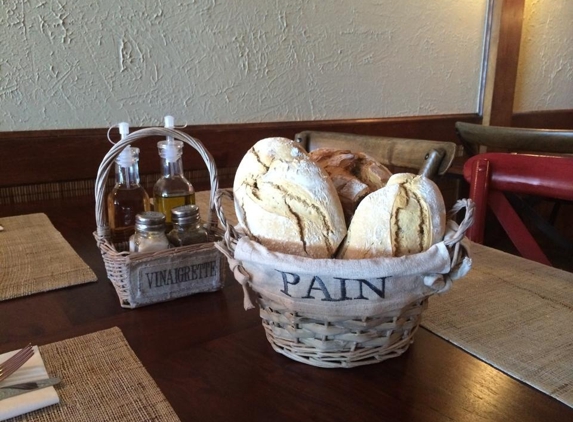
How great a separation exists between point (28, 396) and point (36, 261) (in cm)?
44

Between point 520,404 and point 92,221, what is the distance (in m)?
0.95

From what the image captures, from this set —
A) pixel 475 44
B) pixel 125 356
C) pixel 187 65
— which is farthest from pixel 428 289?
pixel 475 44

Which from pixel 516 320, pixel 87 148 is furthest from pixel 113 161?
pixel 87 148

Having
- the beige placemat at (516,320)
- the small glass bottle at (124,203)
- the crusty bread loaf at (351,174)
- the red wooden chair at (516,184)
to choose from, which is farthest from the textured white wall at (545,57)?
the small glass bottle at (124,203)

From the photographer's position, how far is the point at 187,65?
160 cm

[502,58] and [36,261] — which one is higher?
[502,58]

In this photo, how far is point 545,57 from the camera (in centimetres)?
278

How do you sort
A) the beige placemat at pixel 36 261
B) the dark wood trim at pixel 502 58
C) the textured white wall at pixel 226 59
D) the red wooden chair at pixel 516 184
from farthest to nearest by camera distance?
the dark wood trim at pixel 502 58, the textured white wall at pixel 226 59, the red wooden chair at pixel 516 184, the beige placemat at pixel 36 261

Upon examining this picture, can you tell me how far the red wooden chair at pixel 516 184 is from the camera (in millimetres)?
899

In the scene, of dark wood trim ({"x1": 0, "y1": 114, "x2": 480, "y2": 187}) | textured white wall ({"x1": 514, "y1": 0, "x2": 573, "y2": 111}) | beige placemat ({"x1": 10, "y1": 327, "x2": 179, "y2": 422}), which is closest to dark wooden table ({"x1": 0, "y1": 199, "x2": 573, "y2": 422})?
beige placemat ({"x1": 10, "y1": 327, "x2": 179, "y2": 422})

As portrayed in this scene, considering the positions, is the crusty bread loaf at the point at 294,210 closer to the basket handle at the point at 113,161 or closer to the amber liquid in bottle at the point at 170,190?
the basket handle at the point at 113,161

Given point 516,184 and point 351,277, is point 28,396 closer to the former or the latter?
point 351,277

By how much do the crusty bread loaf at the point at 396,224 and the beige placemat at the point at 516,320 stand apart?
0.15 m

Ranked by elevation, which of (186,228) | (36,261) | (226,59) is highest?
(226,59)
